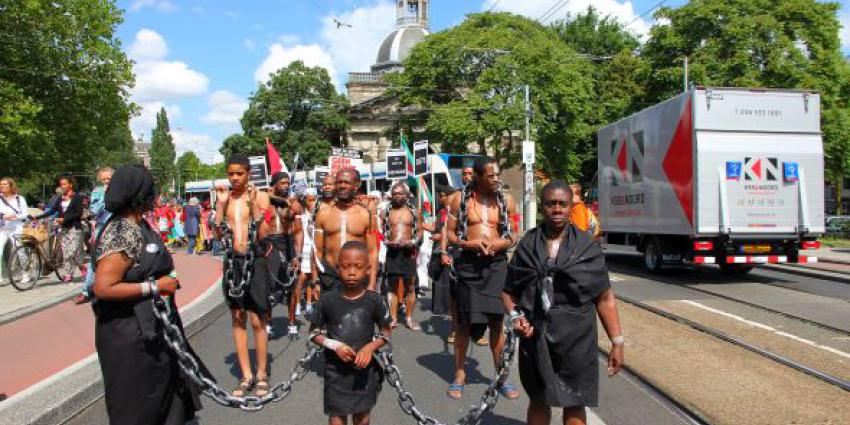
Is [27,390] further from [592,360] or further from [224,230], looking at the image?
[592,360]

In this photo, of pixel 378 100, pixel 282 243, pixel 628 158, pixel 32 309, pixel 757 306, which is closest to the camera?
pixel 282 243

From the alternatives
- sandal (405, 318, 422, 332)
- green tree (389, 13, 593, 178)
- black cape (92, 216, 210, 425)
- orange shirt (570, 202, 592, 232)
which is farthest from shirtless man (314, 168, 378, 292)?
green tree (389, 13, 593, 178)

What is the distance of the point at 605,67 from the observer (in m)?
46.8

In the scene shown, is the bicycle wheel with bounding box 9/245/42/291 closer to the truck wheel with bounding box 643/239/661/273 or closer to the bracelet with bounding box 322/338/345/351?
the bracelet with bounding box 322/338/345/351

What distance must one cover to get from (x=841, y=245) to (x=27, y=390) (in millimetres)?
23413

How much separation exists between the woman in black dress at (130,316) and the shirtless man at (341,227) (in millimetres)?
2173

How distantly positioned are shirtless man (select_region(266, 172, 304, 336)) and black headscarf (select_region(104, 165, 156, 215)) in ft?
8.72

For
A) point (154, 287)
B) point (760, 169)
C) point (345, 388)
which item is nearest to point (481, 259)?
point (345, 388)

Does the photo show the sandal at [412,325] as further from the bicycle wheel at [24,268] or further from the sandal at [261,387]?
the bicycle wheel at [24,268]

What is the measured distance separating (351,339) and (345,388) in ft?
0.88

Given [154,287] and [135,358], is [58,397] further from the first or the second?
[154,287]

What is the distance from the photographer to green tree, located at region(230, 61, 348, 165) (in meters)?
61.3

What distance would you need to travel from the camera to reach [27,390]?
16.9 ft

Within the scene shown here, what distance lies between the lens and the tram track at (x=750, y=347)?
576cm
